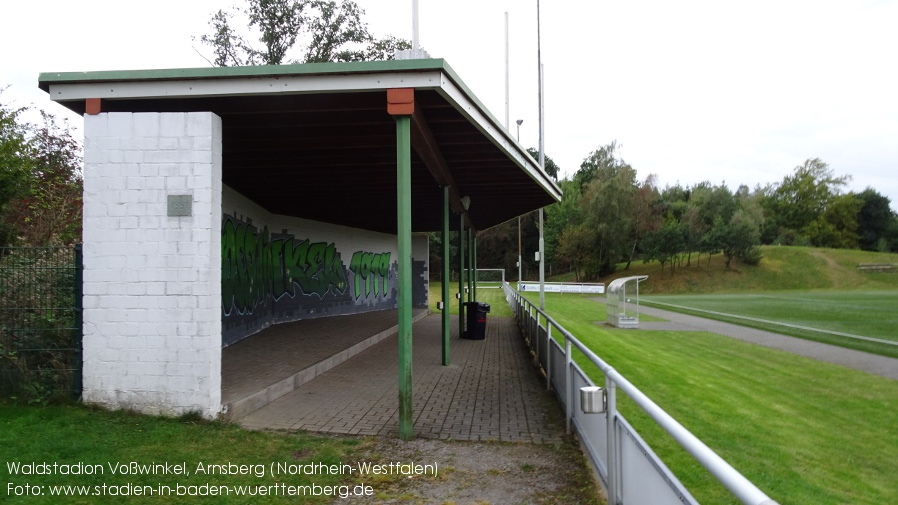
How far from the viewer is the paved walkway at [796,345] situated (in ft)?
46.5

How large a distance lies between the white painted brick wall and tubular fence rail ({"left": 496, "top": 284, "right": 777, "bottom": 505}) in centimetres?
360

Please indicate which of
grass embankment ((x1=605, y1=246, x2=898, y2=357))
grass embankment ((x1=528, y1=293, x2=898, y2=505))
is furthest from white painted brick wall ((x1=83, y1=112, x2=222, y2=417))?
grass embankment ((x1=605, y1=246, x2=898, y2=357))

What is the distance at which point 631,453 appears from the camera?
3275 mm

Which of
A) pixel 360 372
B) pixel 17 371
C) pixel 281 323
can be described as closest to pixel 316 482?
pixel 17 371

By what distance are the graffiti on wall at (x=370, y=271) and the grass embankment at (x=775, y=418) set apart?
27.1ft

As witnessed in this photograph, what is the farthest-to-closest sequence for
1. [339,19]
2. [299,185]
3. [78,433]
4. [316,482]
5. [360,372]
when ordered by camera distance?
1. [339,19]
2. [299,185]
3. [360,372]
4. [78,433]
5. [316,482]

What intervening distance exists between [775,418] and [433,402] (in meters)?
4.87

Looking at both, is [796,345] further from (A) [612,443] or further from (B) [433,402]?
(A) [612,443]

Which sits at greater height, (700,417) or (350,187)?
(350,187)

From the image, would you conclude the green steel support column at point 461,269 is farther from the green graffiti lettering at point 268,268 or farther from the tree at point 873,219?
the tree at point 873,219

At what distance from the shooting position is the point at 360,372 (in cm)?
961

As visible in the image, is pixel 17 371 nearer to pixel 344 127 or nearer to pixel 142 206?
pixel 142 206

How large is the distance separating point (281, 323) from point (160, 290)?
8.78 metres

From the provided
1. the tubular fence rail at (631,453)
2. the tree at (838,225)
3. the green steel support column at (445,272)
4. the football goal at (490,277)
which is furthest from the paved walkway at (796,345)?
the tree at (838,225)
